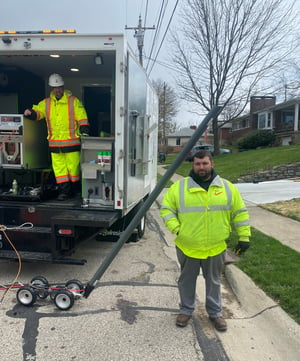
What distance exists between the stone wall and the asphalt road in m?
11.0

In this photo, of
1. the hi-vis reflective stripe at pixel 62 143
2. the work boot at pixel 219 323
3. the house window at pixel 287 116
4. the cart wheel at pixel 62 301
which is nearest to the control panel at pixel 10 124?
the hi-vis reflective stripe at pixel 62 143

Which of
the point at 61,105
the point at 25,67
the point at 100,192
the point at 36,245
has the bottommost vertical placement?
the point at 36,245

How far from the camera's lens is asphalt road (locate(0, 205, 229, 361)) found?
2.86 m

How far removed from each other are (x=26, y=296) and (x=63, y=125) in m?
2.48

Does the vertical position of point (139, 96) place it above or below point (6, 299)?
above

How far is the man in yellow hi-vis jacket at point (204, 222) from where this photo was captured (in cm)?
312

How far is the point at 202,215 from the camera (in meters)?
3.10

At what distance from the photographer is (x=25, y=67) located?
5758 mm

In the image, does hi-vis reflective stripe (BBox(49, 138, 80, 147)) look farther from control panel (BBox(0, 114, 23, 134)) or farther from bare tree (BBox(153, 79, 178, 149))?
bare tree (BBox(153, 79, 178, 149))

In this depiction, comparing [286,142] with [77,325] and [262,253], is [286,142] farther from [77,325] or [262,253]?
[77,325]

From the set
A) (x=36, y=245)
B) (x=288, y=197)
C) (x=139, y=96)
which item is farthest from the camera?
(x=288, y=197)

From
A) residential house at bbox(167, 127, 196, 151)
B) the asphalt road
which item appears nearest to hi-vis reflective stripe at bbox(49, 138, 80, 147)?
the asphalt road

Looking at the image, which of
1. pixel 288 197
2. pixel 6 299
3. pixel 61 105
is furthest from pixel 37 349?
pixel 288 197

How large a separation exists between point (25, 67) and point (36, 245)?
3248mm
